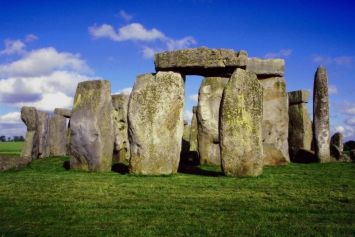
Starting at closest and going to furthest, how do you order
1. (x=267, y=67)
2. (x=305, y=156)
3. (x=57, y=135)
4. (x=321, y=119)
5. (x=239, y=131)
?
(x=239, y=131) → (x=321, y=119) → (x=267, y=67) → (x=305, y=156) → (x=57, y=135)

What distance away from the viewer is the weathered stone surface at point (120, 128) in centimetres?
1484

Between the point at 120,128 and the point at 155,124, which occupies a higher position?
the point at 120,128

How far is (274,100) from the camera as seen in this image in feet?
50.1

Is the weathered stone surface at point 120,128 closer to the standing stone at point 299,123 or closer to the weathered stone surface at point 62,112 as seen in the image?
the weathered stone surface at point 62,112

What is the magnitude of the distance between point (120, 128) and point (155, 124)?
16.7 feet

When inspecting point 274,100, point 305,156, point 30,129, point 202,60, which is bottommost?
point 305,156

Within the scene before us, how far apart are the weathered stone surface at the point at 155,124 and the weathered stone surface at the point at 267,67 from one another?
4.79 metres

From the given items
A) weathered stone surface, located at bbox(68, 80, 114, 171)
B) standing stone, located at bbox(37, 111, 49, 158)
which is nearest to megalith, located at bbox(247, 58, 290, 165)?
weathered stone surface, located at bbox(68, 80, 114, 171)

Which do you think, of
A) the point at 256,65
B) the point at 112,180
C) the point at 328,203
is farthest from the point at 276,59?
the point at 328,203

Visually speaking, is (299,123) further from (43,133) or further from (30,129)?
(30,129)

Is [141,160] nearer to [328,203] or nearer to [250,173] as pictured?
[250,173]

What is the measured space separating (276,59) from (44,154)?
9.64 m

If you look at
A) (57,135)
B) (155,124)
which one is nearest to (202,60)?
(155,124)

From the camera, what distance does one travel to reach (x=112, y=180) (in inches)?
375
